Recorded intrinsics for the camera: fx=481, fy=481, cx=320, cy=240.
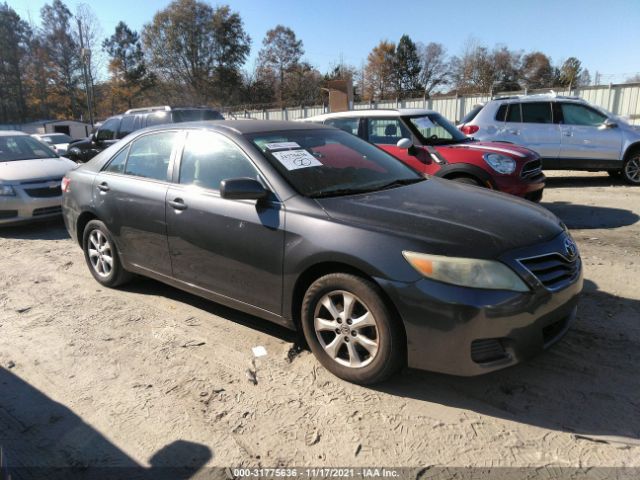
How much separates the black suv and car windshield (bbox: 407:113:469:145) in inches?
233

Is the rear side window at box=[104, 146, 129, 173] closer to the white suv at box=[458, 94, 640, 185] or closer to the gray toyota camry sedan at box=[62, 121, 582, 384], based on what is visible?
the gray toyota camry sedan at box=[62, 121, 582, 384]

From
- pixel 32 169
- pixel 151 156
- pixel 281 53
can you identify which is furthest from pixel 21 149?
pixel 281 53

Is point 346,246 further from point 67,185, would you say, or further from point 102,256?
point 67,185

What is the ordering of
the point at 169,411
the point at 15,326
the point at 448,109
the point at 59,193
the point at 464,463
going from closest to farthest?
1. the point at 464,463
2. the point at 169,411
3. the point at 15,326
4. the point at 59,193
5. the point at 448,109

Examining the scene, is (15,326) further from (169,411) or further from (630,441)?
(630,441)

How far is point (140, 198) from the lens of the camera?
13.7ft

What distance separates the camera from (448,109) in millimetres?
23922

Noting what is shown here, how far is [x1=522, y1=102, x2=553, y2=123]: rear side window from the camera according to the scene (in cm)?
1019

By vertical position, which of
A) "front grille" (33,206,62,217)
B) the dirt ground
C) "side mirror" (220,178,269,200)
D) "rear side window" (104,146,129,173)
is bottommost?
the dirt ground

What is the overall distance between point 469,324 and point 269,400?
127cm

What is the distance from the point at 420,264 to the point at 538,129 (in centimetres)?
888

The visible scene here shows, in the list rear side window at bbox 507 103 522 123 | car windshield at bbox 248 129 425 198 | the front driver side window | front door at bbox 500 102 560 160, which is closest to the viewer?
car windshield at bbox 248 129 425 198

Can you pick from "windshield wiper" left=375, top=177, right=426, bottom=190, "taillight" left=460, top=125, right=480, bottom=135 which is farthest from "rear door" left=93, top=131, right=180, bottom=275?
"taillight" left=460, top=125, right=480, bottom=135

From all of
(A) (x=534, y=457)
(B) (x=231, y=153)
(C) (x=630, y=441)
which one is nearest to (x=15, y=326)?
(B) (x=231, y=153)
